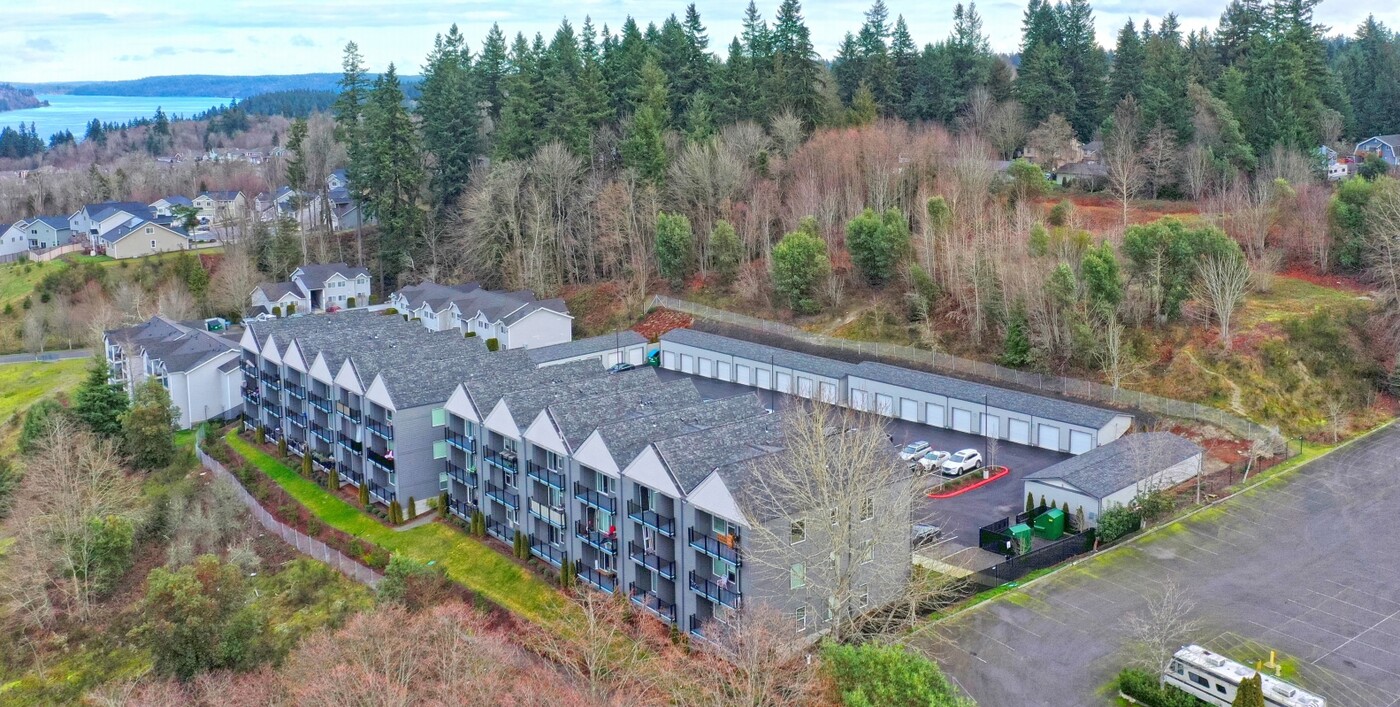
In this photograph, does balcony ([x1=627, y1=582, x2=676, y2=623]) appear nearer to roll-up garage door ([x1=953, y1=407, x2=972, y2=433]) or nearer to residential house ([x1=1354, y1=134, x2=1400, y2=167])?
roll-up garage door ([x1=953, y1=407, x2=972, y2=433])

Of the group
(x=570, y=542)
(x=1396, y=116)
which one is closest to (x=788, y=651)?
(x=570, y=542)

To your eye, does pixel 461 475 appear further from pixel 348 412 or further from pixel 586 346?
pixel 586 346

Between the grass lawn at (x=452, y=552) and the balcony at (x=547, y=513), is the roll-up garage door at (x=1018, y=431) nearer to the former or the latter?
the balcony at (x=547, y=513)

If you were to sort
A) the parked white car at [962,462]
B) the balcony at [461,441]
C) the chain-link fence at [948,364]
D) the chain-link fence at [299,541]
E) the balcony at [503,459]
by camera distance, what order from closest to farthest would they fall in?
the balcony at [503,459]
the chain-link fence at [299,541]
the parked white car at [962,462]
the balcony at [461,441]
the chain-link fence at [948,364]

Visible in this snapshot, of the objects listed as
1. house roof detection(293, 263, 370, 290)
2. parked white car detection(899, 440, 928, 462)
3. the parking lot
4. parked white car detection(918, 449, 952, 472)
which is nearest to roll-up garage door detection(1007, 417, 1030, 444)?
the parking lot

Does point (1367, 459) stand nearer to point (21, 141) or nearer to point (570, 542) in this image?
point (570, 542)

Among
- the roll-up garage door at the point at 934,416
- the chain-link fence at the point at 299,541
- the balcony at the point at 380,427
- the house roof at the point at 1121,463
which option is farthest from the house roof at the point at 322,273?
the house roof at the point at 1121,463

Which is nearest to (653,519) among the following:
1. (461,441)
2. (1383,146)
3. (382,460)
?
(461,441)
